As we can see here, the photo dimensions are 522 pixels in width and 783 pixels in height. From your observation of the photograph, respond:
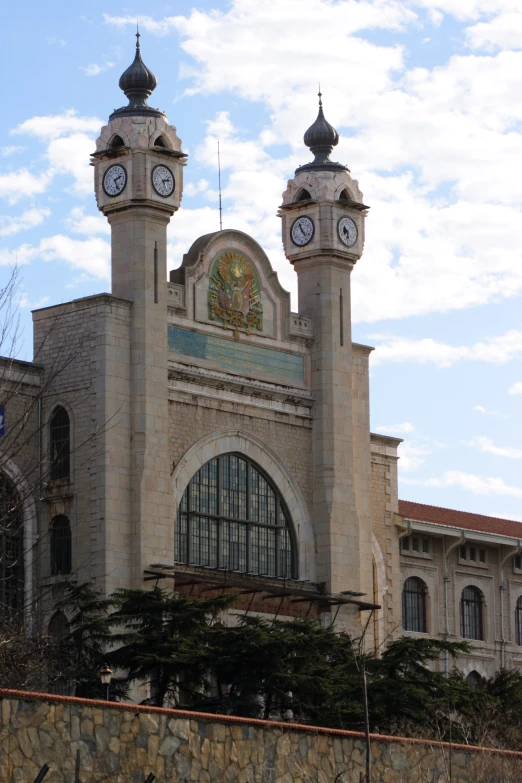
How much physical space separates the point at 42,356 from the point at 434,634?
19432 millimetres

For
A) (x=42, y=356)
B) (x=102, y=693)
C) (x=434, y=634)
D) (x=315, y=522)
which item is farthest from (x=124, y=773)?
(x=434, y=634)

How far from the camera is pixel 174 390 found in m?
53.8

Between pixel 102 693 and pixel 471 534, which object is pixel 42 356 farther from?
pixel 471 534

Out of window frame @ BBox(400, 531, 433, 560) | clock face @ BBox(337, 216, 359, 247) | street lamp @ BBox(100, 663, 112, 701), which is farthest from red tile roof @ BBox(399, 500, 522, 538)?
street lamp @ BBox(100, 663, 112, 701)

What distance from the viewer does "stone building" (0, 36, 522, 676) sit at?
51250 millimetres

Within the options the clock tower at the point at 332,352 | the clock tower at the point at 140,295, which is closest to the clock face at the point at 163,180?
A: the clock tower at the point at 140,295

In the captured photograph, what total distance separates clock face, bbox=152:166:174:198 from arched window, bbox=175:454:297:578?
8.00 m

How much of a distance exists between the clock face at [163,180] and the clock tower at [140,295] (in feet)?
0.09

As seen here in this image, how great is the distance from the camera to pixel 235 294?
56688mm

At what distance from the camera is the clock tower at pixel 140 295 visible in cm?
5134

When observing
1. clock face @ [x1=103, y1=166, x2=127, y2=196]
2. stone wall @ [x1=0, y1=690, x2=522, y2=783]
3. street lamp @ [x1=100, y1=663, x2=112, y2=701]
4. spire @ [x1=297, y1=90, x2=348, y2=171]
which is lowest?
stone wall @ [x1=0, y1=690, x2=522, y2=783]

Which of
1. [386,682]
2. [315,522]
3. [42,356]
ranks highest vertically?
[42,356]

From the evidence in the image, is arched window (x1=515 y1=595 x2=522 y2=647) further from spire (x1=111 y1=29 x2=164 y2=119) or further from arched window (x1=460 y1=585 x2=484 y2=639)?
spire (x1=111 y1=29 x2=164 y2=119)

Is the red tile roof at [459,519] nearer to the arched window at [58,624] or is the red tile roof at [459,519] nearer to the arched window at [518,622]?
the arched window at [518,622]
